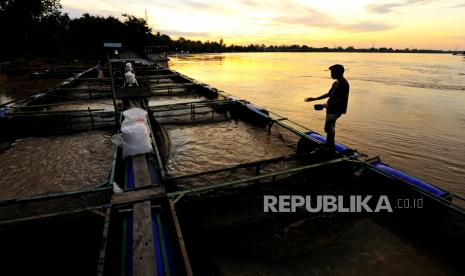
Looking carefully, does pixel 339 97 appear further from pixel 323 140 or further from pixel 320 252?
pixel 320 252

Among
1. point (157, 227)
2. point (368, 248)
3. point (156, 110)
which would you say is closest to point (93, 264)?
point (157, 227)

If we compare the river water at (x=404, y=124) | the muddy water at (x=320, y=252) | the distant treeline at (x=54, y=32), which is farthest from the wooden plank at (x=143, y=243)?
the distant treeline at (x=54, y=32)

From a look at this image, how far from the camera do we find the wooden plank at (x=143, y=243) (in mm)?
3051

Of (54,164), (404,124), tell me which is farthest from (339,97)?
(404,124)

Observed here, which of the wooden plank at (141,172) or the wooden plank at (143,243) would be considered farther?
the wooden plank at (141,172)

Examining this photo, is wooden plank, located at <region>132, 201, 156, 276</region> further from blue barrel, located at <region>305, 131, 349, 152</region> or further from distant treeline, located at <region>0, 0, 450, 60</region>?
distant treeline, located at <region>0, 0, 450, 60</region>

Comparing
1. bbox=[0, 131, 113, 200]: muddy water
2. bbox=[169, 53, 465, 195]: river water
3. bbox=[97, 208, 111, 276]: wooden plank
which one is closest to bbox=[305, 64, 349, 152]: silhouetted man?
bbox=[169, 53, 465, 195]: river water

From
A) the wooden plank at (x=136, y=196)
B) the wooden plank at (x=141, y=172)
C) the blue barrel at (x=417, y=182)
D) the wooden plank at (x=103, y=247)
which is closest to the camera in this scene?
the wooden plank at (x=103, y=247)

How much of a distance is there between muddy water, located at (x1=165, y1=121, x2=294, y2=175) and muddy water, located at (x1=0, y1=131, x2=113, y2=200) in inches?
79.2

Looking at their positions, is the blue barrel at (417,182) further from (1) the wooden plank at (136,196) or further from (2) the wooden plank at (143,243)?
(2) the wooden plank at (143,243)

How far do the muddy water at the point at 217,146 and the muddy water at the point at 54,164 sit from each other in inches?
79.2

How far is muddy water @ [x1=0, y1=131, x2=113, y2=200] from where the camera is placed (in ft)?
→ 18.9

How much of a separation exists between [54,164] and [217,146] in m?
4.75

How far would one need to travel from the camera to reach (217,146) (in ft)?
28.2
